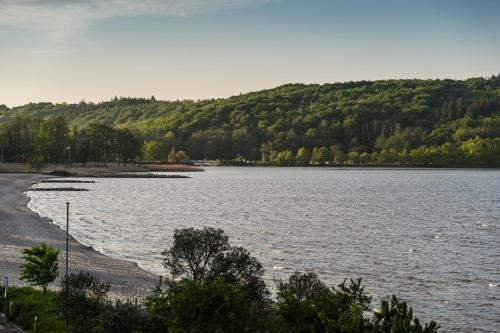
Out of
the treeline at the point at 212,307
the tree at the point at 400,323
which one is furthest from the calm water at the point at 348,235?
the tree at the point at 400,323

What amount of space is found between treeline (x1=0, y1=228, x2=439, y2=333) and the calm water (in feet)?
45.8

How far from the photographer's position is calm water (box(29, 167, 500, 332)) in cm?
4588

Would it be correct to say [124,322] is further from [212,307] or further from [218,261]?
[218,261]

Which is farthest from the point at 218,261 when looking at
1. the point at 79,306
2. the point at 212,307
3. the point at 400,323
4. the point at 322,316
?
the point at 400,323

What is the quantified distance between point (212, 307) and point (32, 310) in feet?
45.4

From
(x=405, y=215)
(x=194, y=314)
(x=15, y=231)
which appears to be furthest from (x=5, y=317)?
(x=405, y=215)

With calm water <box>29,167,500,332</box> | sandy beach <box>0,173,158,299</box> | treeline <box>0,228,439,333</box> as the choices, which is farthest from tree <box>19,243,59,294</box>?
calm water <box>29,167,500,332</box>

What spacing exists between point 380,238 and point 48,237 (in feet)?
127

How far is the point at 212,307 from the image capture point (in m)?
22.5

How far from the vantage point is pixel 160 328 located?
25.9 m

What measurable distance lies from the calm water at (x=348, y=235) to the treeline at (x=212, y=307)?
14.0 m

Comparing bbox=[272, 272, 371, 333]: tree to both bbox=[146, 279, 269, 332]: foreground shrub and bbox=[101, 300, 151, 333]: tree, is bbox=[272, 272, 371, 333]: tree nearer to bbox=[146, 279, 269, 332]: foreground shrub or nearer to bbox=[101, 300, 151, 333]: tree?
bbox=[146, 279, 269, 332]: foreground shrub

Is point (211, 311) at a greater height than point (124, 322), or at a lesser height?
greater

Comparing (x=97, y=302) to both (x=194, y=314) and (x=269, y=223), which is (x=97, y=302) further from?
(x=269, y=223)
